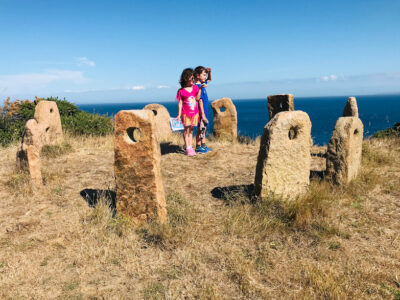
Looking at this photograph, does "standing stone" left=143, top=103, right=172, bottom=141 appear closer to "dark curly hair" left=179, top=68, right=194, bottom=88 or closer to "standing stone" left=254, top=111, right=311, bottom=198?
"dark curly hair" left=179, top=68, right=194, bottom=88

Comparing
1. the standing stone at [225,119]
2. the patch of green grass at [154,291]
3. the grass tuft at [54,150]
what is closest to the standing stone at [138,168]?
the patch of green grass at [154,291]

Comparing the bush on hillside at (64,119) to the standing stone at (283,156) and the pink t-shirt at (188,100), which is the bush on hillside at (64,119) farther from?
the standing stone at (283,156)

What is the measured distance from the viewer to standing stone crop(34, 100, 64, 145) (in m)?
8.44

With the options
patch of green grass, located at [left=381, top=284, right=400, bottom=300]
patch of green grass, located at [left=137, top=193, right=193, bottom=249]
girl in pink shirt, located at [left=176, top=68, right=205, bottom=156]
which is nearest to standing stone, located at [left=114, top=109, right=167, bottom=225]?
patch of green grass, located at [left=137, top=193, right=193, bottom=249]

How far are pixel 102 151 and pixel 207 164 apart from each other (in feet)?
10.8

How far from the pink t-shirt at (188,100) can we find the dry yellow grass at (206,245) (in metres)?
2.21

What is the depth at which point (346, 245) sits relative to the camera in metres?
3.81

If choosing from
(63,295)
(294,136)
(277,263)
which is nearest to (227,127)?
(294,136)

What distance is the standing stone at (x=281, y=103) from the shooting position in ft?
28.5

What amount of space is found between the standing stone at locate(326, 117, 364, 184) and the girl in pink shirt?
3.32 m

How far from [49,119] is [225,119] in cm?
527

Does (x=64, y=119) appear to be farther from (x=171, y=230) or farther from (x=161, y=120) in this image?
(x=171, y=230)

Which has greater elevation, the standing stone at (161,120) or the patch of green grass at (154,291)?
the standing stone at (161,120)

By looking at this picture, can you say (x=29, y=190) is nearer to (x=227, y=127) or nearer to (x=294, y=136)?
(x=294, y=136)
